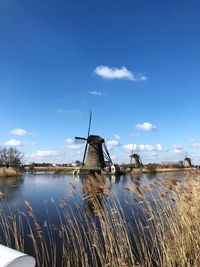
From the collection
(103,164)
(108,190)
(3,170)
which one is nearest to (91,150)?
(103,164)

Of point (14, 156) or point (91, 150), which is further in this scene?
point (14, 156)

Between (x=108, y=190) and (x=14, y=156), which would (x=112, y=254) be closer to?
(x=108, y=190)

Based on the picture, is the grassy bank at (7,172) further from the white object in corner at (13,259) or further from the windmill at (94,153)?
the white object in corner at (13,259)

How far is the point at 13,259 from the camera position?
152cm

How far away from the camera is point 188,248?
4.17 metres

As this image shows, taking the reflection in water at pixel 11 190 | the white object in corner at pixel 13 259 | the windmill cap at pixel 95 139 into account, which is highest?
the windmill cap at pixel 95 139

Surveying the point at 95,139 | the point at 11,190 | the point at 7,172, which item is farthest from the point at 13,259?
the point at 95,139

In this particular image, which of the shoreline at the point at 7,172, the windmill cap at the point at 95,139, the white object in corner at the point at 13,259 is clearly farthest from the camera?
the windmill cap at the point at 95,139

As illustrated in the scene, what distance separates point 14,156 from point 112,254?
5371cm

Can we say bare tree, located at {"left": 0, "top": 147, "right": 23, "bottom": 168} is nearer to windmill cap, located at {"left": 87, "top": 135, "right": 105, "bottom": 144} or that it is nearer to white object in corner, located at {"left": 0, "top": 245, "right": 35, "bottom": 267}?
windmill cap, located at {"left": 87, "top": 135, "right": 105, "bottom": 144}

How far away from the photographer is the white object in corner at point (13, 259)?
1512 mm

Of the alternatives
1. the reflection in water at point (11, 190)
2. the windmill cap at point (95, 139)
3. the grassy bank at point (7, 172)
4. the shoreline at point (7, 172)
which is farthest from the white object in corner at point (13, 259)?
the windmill cap at point (95, 139)

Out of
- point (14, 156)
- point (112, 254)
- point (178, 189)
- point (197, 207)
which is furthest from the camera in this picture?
point (14, 156)

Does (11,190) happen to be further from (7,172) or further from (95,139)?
(95,139)
